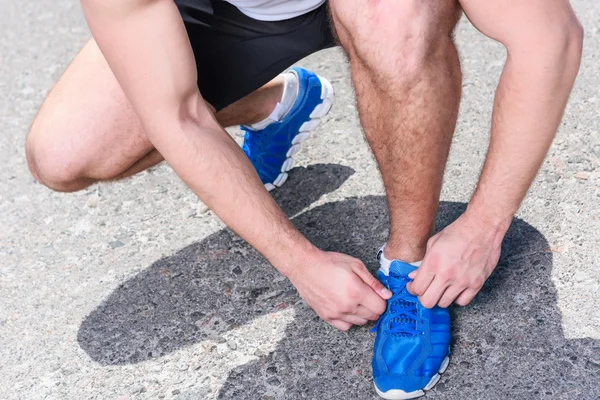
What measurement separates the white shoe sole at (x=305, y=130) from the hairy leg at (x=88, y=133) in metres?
0.21

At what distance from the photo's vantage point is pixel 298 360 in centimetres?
191

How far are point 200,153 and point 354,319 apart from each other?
0.48 metres

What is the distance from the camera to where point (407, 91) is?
1.71 meters

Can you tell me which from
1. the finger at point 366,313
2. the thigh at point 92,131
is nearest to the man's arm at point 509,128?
the finger at point 366,313

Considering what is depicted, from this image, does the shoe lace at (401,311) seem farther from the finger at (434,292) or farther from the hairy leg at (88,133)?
the hairy leg at (88,133)

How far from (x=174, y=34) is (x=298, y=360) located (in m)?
0.75

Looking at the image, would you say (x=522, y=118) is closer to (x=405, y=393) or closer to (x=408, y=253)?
(x=408, y=253)

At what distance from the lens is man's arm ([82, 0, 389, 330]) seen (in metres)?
1.74

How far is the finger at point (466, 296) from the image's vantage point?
180 cm

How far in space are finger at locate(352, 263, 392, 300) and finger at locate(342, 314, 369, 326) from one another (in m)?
0.07

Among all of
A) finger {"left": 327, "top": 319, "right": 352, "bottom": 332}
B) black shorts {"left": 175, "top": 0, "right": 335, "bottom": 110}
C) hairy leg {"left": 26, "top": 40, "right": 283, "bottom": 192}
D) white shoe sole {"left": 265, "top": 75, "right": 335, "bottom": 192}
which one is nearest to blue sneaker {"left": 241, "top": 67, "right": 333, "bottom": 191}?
white shoe sole {"left": 265, "top": 75, "right": 335, "bottom": 192}

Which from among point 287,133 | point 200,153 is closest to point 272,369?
point 200,153

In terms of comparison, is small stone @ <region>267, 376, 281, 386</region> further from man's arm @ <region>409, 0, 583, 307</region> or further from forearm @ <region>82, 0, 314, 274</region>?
man's arm @ <region>409, 0, 583, 307</region>

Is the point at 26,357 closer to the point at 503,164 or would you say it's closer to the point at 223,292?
the point at 223,292
